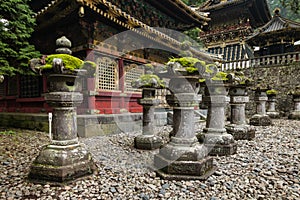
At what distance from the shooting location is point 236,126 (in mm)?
5641

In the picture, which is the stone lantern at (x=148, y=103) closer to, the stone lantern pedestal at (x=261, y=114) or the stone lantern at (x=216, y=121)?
the stone lantern at (x=216, y=121)

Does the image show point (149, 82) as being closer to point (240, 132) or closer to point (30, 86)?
point (240, 132)

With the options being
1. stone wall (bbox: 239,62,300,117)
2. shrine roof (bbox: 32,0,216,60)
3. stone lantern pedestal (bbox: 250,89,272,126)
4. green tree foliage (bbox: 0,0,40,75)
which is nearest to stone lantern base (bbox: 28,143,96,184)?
shrine roof (bbox: 32,0,216,60)

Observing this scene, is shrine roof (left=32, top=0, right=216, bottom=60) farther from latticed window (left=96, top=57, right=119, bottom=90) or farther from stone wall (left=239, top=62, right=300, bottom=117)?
stone wall (left=239, top=62, right=300, bottom=117)

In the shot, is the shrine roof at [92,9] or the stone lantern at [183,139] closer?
the stone lantern at [183,139]

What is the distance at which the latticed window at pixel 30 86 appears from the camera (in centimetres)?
809

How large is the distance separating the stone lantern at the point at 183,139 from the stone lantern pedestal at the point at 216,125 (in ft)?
3.11

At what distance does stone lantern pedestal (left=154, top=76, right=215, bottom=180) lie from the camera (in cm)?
304

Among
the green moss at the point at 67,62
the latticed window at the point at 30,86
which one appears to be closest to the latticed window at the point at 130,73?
the latticed window at the point at 30,86

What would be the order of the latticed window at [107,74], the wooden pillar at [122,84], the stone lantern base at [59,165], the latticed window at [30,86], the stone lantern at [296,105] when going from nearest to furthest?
the stone lantern base at [59,165] → the latticed window at [107,74] → the wooden pillar at [122,84] → the latticed window at [30,86] → the stone lantern at [296,105]

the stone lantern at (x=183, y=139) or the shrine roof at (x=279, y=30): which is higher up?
the shrine roof at (x=279, y=30)

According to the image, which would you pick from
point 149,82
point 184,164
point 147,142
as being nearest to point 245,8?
point 149,82

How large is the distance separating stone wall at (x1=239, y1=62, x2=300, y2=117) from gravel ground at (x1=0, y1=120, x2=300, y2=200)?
10.7 m

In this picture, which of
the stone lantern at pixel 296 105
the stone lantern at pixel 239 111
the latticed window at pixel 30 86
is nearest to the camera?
the stone lantern at pixel 239 111
